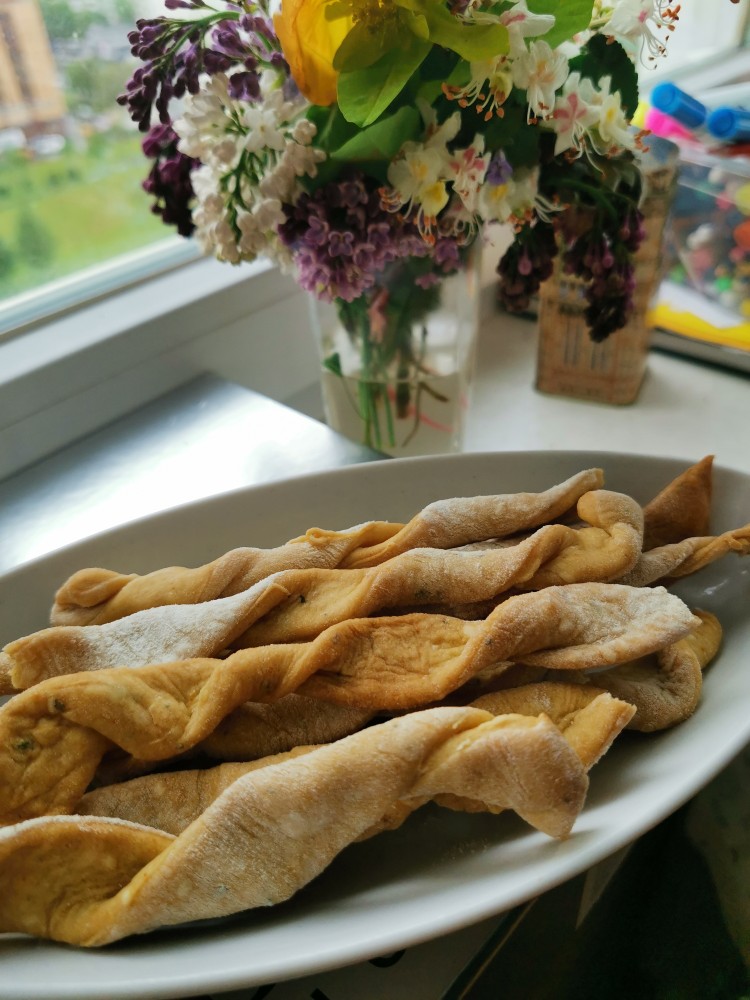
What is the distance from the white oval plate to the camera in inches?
12.5

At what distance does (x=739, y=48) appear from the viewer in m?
1.59

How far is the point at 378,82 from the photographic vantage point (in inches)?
18.2

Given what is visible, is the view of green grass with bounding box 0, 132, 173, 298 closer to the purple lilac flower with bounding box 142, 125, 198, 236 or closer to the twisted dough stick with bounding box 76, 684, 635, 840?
the purple lilac flower with bounding box 142, 125, 198, 236

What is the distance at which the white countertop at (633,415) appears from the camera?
815mm

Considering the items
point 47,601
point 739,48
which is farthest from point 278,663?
point 739,48

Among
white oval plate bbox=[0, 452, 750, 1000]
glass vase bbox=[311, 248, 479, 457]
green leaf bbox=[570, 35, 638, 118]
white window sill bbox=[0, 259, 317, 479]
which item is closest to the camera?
white oval plate bbox=[0, 452, 750, 1000]

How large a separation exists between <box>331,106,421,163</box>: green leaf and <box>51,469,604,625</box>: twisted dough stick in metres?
0.21

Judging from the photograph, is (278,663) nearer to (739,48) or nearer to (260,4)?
(260,4)

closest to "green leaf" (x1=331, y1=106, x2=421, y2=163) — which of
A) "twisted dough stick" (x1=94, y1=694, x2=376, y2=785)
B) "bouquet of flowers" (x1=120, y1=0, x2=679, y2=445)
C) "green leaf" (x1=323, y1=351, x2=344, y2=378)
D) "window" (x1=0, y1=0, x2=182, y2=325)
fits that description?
"bouquet of flowers" (x1=120, y1=0, x2=679, y2=445)

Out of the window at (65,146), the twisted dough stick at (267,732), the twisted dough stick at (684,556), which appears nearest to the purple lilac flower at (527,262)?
the twisted dough stick at (684,556)

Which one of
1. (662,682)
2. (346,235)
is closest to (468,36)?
(346,235)

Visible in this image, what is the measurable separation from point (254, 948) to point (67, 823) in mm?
89

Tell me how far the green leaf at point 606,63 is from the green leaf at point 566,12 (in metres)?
0.05

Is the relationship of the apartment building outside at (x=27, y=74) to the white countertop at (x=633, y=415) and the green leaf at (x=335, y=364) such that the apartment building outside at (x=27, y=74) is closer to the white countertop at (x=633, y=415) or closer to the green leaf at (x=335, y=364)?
the green leaf at (x=335, y=364)
